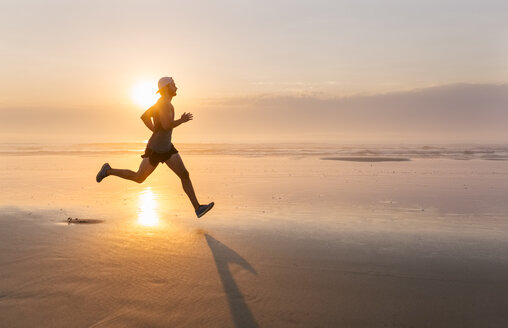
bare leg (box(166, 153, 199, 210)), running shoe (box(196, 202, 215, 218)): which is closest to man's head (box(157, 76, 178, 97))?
bare leg (box(166, 153, 199, 210))

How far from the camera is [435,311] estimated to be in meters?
3.75

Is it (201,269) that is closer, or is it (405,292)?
(405,292)

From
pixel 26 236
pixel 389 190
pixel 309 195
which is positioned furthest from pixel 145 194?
pixel 389 190

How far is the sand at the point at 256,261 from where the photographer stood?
12.2 ft

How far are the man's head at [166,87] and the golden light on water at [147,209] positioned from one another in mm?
2086

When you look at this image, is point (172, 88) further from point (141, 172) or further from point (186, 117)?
point (141, 172)

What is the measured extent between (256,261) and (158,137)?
2.98 m

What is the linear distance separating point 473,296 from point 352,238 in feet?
7.35

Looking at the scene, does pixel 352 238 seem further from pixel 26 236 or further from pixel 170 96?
pixel 26 236

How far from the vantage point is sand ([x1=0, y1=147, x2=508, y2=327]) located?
3.73 m

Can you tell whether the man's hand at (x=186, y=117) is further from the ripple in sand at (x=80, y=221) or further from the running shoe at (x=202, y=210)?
the ripple in sand at (x=80, y=221)

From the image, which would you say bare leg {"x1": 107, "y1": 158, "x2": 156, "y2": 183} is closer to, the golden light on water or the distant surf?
the golden light on water

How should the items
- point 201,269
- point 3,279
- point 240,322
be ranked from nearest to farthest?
1. point 240,322
2. point 3,279
3. point 201,269

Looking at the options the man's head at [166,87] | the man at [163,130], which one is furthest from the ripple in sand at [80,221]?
the man's head at [166,87]
